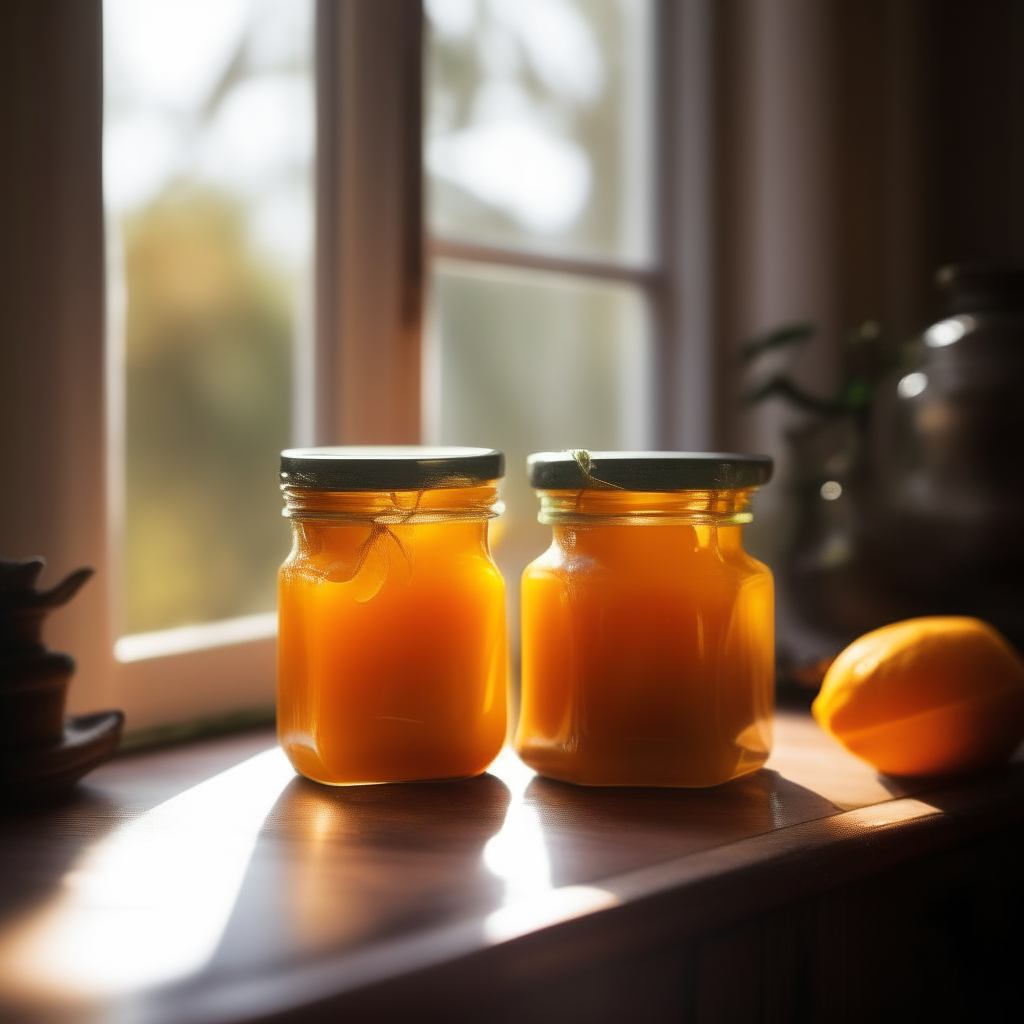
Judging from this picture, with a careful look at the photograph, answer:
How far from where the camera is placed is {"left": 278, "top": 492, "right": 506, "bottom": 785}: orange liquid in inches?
29.6

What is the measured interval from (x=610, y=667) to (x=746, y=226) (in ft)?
3.17

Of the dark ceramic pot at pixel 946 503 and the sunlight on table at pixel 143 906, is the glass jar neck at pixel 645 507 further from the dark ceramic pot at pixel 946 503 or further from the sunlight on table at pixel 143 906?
the dark ceramic pot at pixel 946 503

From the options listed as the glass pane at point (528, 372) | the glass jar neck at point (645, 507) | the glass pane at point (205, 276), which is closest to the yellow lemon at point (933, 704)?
the glass jar neck at point (645, 507)

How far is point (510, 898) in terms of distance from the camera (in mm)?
581

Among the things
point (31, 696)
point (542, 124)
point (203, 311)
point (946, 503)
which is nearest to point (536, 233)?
point (542, 124)

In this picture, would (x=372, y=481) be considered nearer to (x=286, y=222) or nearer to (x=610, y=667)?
(x=610, y=667)

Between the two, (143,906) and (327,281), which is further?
(327,281)

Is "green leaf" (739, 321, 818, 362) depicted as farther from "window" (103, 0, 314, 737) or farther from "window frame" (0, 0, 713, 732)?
"window" (103, 0, 314, 737)

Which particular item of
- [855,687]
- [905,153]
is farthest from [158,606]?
[905,153]

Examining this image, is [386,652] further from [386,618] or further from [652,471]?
[652,471]

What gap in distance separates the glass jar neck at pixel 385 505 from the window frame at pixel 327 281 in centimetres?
23

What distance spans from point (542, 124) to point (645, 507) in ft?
2.67

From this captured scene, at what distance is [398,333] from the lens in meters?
1.17

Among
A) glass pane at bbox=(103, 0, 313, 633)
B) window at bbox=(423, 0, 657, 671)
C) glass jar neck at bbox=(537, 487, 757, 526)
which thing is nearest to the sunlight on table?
glass jar neck at bbox=(537, 487, 757, 526)
